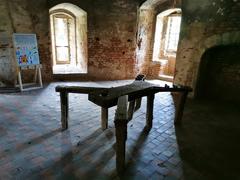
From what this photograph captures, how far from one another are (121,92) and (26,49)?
420 centimetres

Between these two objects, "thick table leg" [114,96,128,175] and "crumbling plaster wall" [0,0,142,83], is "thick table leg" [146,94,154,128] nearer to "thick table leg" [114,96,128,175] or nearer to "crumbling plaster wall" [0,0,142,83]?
"thick table leg" [114,96,128,175]

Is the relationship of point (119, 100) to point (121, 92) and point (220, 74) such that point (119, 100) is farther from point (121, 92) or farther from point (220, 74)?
point (220, 74)

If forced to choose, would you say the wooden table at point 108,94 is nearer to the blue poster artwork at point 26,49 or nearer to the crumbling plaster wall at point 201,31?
the crumbling plaster wall at point 201,31

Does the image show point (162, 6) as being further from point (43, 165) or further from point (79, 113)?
point (43, 165)

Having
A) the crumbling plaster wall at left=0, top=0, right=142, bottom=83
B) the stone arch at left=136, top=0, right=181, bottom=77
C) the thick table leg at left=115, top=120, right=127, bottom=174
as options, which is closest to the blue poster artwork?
the crumbling plaster wall at left=0, top=0, right=142, bottom=83

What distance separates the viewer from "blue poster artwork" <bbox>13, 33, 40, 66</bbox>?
585 cm

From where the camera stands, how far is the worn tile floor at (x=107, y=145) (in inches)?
105

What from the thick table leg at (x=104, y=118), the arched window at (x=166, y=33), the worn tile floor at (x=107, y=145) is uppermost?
the arched window at (x=166, y=33)

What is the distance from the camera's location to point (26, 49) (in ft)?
19.7

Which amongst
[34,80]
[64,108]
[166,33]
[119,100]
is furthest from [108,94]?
[166,33]

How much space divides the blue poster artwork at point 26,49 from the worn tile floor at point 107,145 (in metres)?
1.56

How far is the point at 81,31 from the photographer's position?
25.1 feet

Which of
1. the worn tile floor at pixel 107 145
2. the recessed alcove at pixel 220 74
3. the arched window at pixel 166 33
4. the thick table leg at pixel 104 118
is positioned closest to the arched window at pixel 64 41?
the arched window at pixel 166 33

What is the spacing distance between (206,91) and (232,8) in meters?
2.49
